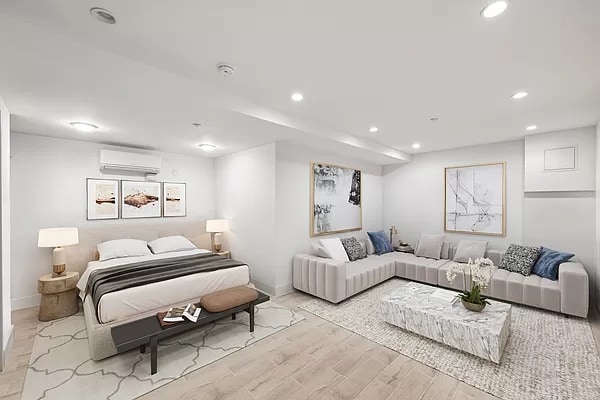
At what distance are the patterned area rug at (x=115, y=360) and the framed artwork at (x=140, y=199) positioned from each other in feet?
6.03

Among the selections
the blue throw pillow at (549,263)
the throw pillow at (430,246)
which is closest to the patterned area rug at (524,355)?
the blue throw pillow at (549,263)

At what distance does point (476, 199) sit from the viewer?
4.90 m

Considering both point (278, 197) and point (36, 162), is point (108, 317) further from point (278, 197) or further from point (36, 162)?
point (36, 162)

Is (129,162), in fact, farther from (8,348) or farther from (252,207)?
(8,348)

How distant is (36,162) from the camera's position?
365 cm

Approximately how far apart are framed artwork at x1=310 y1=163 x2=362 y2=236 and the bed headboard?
240 cm

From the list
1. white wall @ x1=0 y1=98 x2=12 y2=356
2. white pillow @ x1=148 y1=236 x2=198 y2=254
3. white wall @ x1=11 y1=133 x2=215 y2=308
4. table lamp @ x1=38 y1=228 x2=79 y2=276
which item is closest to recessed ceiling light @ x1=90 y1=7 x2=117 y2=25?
white wall @ x1=0 y1=98 x2=12 y2=356

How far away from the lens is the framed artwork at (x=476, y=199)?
183 inches

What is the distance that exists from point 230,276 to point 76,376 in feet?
5.44

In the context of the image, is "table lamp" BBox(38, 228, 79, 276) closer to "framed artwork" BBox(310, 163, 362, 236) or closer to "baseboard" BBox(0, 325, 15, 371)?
"baseboard" BBox(0, 325, 15, 371)

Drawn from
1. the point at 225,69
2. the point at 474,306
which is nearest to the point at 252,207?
the point at 225,69

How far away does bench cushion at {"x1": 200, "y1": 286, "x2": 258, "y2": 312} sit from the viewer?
2.71 m

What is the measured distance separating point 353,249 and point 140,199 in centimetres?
407

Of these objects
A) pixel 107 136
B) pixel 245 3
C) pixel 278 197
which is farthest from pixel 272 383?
pixel 107 136
